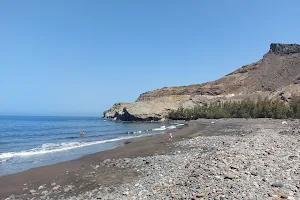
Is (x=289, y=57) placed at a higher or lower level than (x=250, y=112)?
higher

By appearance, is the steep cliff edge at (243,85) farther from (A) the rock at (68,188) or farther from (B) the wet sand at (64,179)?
(A) the rock at (68,188)

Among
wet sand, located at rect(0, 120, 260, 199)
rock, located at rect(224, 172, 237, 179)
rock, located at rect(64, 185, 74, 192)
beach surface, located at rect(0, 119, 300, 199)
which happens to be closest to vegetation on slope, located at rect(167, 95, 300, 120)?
beach surface, located at rect(0, 119, 300, 199)

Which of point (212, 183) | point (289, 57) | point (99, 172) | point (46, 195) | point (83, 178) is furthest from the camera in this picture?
point (289, 57)

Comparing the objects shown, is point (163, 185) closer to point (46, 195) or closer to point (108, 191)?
point (108, 191)

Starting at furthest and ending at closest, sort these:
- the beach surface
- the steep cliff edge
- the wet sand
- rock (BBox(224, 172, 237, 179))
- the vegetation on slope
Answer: the steep cliff edge, the vegetation on slope, the wet sand, rock (BBox(224, 172, 237, 179)), the beach surface

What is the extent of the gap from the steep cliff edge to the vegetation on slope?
10.1 m

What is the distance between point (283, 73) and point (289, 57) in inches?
672

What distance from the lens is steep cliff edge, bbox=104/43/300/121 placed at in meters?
109

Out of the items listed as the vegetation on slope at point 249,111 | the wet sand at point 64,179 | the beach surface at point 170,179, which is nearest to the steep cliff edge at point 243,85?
the vegetation on slope at point 249,111

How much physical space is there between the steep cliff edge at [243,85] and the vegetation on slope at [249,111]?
10144mm

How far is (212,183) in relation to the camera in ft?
34.3

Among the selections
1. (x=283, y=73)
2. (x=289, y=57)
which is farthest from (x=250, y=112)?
(x=289, y=57)

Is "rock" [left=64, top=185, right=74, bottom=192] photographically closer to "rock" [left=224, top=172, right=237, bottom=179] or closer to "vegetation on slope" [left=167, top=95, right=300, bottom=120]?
"rock" [left=224, top=172, right=237, bottom=179]

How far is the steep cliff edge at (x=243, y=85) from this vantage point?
108625mm
